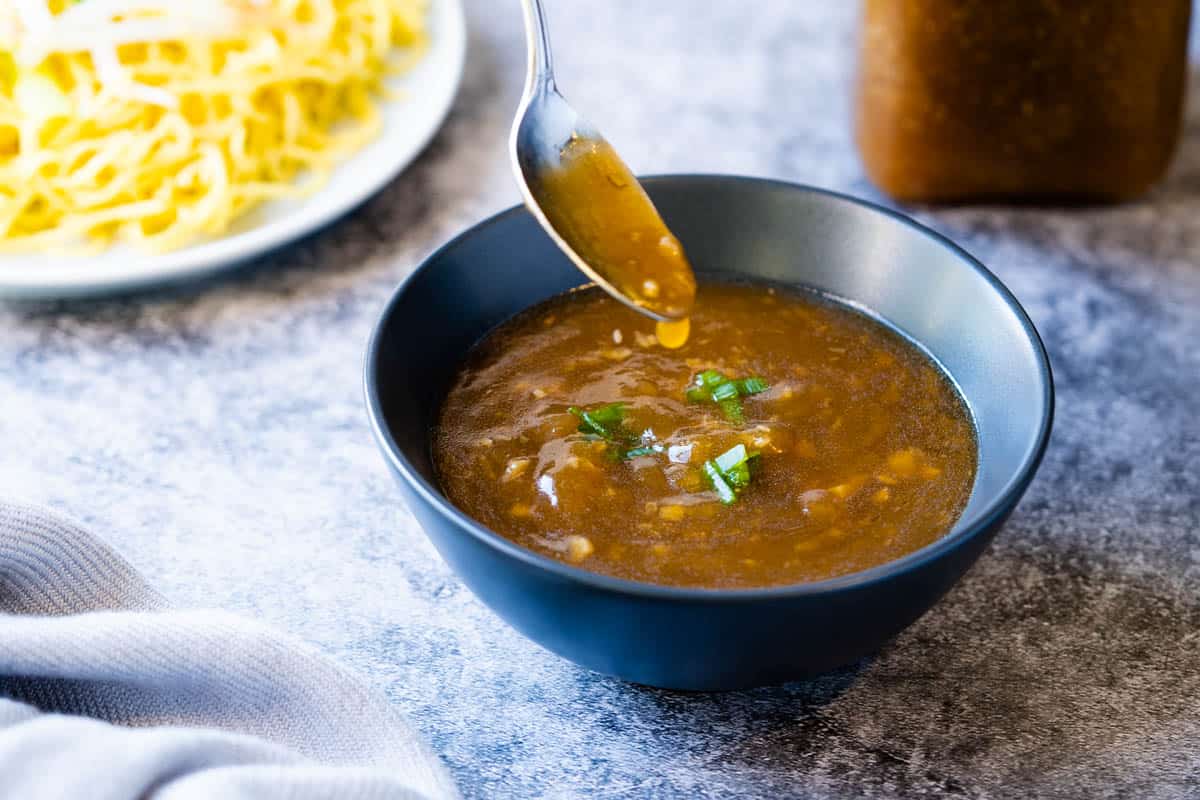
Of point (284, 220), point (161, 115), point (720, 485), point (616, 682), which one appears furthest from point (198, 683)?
point (161, 115)

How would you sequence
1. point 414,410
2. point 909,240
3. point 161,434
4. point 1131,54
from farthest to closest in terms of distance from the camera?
point 1131,54 → point 161,434 → point 909,240 → point 414,410

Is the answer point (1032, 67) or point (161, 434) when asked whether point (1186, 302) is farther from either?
point (161, 434)

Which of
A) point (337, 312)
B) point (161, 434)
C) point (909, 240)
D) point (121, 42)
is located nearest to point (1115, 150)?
point (909, 240)

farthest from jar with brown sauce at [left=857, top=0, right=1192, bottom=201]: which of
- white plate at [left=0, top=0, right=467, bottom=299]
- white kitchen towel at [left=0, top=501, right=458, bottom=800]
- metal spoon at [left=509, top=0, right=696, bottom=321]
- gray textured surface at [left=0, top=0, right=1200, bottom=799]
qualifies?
white kitchen towel at [left=0, top=501, right=458, bottom=800]

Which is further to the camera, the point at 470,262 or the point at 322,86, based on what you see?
the point at 322,86

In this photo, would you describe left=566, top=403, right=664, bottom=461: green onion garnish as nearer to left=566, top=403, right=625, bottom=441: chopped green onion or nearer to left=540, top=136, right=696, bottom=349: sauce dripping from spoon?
left=566, top=403, right=625, bottom=441: chopped green onion

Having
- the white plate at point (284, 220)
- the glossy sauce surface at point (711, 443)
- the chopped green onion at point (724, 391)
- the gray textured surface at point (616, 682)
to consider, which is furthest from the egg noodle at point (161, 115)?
the chopped green onion at point (724, 391)

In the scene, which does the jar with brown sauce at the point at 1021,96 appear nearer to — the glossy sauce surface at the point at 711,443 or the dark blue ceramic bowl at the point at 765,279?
the dark blue ceramic bowl at the point at 765,279
